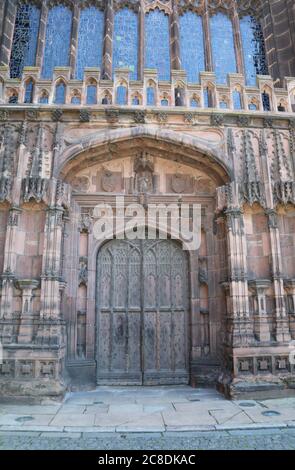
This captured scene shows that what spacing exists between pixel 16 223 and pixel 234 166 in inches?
198

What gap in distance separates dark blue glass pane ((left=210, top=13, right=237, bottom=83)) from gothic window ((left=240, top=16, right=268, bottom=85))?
422mm

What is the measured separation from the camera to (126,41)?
11.0 meters

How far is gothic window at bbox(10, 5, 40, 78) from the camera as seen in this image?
10.5 meters

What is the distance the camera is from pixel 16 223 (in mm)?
7500

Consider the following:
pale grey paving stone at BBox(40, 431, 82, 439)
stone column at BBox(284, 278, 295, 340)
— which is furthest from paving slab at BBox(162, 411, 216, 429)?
stone column at BBox(284, 278, 295, 340)

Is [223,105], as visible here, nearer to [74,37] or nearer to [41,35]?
[74,37]

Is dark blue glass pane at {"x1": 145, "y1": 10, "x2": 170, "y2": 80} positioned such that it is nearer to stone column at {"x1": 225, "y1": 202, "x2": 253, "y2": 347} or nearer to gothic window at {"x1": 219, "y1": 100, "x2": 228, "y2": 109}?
gothic window at {"x1": 219, "y1": 100, "x2": 228, "y2": 109}

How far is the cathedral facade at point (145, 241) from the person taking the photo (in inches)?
282

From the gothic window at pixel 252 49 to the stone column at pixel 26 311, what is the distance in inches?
338

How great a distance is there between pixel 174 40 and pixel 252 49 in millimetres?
2563

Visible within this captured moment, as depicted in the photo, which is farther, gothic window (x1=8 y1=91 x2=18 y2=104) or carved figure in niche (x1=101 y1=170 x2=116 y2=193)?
carved figure in niche (x1=101 y1=170 x2=116 y2=193)

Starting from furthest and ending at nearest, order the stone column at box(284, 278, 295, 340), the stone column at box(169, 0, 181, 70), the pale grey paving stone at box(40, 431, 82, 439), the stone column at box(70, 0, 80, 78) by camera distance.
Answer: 1. the stone column at box(169, 0, 181, 70)
2. the stone column at box(70, 0, 80, 78)
3. the stone column at box(284, 278, 295, 340)
4. the pale grey paving stone at box(40, 431, 82, 439)

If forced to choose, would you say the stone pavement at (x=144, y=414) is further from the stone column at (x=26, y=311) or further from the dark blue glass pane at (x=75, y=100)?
the dark blue glass pane at (x=75, y=100)
